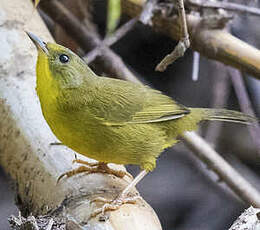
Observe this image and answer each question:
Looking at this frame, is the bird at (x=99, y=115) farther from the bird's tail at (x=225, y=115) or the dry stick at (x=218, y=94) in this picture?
the dry stick at (x=218, y=94)

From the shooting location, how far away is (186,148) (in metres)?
5.06

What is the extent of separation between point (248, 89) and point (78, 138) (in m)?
2.90

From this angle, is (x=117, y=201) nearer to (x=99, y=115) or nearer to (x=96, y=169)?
(x=96, y=169)

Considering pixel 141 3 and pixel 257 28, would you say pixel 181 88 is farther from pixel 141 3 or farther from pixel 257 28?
pixel 141 3

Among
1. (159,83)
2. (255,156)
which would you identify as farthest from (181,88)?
(255,156)

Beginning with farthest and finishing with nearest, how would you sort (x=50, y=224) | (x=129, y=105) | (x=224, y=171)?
(x=224, y=171) < (x=129, y=105) < (x=50, y=224)

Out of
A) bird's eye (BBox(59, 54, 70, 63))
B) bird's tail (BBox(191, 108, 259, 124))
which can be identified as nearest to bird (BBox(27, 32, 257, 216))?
bird's eye (BBox(59, 54, 70, 63))

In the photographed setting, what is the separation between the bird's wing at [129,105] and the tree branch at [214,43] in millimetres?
533

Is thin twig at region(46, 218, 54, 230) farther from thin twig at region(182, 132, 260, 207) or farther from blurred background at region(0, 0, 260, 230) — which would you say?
blurred background at region(0, 0, 260, 230)

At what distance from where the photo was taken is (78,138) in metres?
2.92

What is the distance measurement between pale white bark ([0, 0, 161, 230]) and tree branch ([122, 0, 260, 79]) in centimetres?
104

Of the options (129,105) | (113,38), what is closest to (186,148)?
(113,38)

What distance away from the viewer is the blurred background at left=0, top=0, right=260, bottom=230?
498 centimetres

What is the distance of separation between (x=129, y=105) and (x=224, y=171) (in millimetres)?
1152
